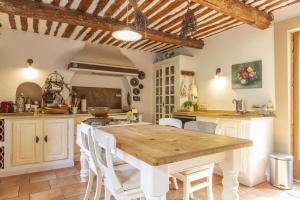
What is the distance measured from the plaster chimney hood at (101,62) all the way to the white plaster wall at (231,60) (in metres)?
1.60

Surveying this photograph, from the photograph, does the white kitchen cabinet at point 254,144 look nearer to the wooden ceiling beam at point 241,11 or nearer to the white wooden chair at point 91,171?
the wooden ceiling beam at point 241,11

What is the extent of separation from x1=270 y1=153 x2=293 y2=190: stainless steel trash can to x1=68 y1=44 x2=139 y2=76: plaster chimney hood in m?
3.09

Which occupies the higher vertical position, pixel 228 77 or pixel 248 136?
Result: pixel 228 77

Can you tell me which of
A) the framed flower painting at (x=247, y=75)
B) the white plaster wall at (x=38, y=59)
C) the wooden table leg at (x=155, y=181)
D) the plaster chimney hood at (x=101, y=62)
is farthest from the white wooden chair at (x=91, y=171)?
the framed flower painting at (x=247, y=75)

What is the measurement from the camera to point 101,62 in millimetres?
4000

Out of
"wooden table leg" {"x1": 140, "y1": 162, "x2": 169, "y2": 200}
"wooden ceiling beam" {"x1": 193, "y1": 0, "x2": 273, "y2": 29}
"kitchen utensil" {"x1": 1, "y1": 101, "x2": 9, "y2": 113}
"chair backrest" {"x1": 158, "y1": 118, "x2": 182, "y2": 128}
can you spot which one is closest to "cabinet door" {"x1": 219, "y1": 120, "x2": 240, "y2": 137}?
"chair backrest" {"x1": 158, "y1": 118, "x2": 182, "y2": 128}

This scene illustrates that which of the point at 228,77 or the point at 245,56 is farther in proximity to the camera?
the point at 228,77

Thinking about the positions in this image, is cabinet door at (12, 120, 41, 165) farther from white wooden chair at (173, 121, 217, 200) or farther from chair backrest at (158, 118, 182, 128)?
white wooden chair at (173, 121, 217, 200)

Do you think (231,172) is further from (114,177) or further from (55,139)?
(55,139)

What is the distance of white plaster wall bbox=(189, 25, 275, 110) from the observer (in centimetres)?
303

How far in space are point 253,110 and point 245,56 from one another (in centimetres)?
96

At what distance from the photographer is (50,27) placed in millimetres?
3521

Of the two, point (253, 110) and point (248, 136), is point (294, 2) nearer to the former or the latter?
point (253, 110)

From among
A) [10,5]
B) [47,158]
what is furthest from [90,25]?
[47,158]
